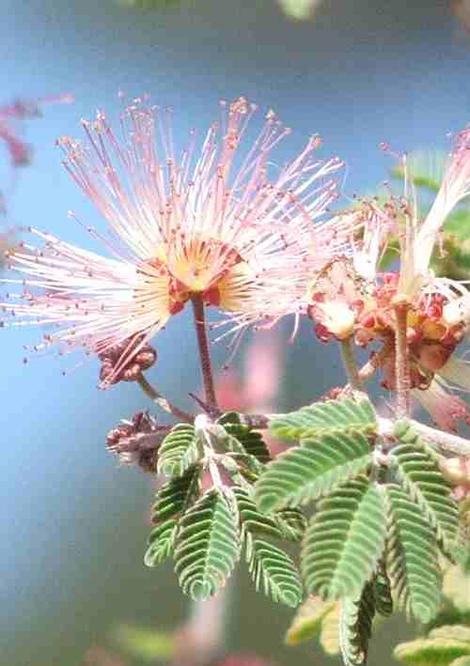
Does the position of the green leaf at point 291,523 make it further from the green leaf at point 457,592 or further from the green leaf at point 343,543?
the green leaf at point 457,592

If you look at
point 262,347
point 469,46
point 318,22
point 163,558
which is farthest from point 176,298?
point 318,22

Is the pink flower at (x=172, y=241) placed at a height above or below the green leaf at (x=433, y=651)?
above

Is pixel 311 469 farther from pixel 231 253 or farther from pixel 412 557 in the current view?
pixel 231 253

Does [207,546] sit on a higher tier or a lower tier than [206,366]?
lower

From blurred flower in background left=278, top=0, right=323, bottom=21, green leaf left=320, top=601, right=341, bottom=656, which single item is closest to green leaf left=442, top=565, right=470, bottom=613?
green leaf left=320, top=601, right=341, bottom=656

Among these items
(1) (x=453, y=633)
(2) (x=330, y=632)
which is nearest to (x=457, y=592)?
(1) (x=453, y=633)

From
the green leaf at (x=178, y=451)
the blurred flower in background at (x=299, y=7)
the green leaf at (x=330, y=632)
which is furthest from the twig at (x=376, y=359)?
the blurred flower in background at (x=299, y=7)
